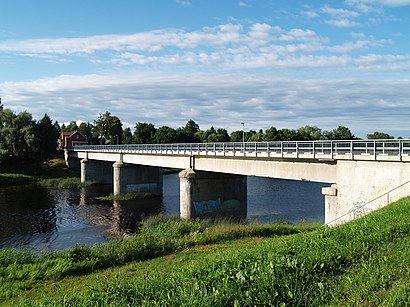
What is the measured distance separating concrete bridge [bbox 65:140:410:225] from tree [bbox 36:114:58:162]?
2870 cm

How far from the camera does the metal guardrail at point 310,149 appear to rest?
19.2 metres

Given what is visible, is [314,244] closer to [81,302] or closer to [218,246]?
[81,302]

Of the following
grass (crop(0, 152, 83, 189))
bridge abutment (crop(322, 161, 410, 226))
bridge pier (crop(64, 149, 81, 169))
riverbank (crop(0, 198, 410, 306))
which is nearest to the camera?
riverbank (crop(0, 198, 410, 306))

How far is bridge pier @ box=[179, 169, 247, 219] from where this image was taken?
35.7 m

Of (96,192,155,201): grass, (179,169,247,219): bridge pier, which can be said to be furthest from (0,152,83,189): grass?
(179,169,247,219): bridge pier

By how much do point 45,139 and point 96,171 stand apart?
17.9 meters

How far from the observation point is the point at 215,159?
3588 cm

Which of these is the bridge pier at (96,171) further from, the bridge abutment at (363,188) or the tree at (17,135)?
the bridge abutment at (363,188)

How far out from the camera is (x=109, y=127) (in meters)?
120

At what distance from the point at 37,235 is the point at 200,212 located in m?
14.2

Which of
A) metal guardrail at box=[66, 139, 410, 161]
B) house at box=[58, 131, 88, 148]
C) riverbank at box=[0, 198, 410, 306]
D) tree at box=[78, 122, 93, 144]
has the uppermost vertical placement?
tree at box=[78, 122, 93, 144]

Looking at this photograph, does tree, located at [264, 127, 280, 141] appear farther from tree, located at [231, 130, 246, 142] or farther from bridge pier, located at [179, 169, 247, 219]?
bridge pier, located at [179, 169, 247, 219]

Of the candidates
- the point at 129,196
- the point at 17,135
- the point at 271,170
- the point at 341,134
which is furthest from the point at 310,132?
the point at 271,170

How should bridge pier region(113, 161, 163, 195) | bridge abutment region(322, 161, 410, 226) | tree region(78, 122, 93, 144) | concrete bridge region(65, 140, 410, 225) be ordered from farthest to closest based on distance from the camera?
tree region(78, 122, 93, 144)
bridge pier region(113, 161, 163, 195)
concrete bridge region(65, 140, 410, 225)
bridge abutment region(322, 161, 410, 226)
